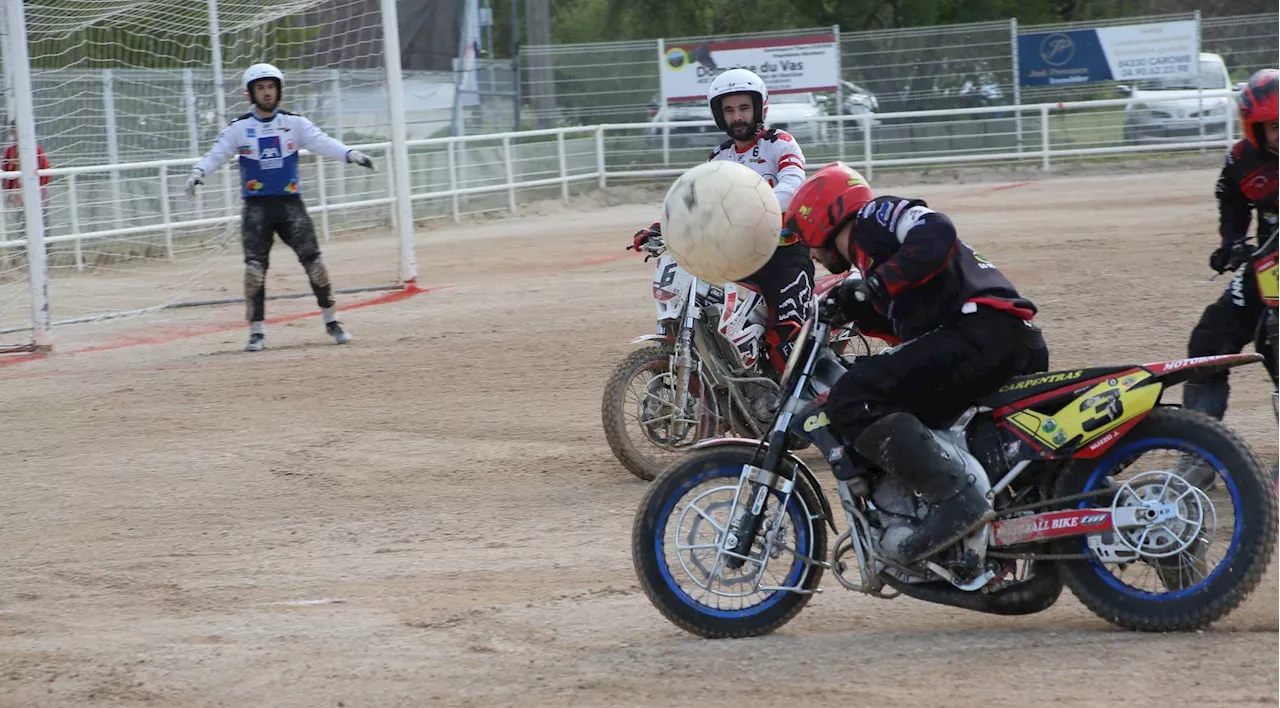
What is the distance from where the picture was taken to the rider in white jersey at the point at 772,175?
23.7ft

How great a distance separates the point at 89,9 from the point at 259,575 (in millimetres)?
11419

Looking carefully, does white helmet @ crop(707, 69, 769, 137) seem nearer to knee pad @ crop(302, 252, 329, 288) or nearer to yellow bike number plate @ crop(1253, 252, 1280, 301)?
yellow bike number plate @ crop(1253, 252, 1280, 301)

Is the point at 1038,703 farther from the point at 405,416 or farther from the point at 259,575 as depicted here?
the point at 405,416

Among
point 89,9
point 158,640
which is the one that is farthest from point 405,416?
point 89,9

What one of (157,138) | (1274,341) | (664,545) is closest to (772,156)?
(1274,341)

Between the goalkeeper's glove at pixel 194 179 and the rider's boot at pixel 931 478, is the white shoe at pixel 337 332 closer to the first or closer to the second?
the goalkeeper's glove at pixel 194 179

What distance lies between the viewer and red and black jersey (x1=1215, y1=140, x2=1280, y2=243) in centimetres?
625

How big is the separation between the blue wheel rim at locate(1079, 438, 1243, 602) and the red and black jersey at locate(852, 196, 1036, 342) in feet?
1.71

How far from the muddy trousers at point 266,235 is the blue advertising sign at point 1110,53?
17.4 metres

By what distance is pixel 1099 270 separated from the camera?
44.9ft

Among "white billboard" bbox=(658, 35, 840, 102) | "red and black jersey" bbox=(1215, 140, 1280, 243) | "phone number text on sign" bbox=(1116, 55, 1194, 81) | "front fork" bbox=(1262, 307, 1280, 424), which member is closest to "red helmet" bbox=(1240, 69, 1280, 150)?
"red and black jersey" bbox=(1215, 140, 1280, 243)

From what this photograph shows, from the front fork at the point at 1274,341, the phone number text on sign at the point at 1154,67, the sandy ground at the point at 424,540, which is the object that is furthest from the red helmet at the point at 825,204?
the phone number text on sign at the point at 1154,67

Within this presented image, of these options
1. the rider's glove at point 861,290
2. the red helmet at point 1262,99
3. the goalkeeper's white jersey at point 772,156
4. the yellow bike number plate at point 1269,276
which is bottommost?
the yellow bike number plate at point 1269,276

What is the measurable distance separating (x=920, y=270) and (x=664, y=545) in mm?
1227
